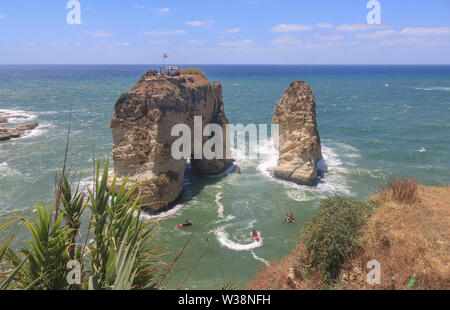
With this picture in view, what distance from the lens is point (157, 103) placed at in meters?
27.6

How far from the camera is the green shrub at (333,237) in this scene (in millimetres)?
12477

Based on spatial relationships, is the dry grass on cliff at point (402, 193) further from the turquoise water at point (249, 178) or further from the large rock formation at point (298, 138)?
the large rock formation at point (298, 138)

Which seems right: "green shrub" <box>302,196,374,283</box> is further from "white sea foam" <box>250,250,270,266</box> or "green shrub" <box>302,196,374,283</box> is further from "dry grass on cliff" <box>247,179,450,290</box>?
"white sea foam" <box>250,250,270,266</box>

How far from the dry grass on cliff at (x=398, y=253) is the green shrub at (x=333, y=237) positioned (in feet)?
0.95

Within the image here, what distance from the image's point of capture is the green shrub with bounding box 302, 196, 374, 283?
12477 millimetres

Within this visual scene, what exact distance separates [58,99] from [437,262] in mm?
103061

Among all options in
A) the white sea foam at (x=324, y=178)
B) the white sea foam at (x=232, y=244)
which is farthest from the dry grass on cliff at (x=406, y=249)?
the white sea foam at (x=324, y=178)

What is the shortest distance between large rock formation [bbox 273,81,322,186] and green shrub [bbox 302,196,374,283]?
16.9 m
